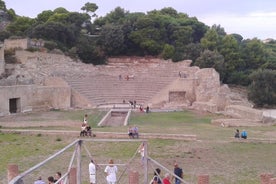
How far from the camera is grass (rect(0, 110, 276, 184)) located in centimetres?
1681

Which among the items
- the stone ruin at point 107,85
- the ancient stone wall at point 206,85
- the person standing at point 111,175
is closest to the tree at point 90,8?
the stone ruin at point 107,85

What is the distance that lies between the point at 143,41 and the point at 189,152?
3813 cm

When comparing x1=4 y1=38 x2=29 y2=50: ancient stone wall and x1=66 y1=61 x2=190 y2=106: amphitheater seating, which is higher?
x1=4 y1=38 x2=29 y2=50: ancient stone wall

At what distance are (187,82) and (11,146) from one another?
25518mm

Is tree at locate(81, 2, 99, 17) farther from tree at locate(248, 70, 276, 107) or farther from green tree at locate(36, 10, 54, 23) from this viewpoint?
tree at locate(248, 70, 276, 107)

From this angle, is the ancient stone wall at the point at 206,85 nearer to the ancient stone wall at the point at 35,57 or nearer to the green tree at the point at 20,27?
the ancient stone wall at the point at 35,57

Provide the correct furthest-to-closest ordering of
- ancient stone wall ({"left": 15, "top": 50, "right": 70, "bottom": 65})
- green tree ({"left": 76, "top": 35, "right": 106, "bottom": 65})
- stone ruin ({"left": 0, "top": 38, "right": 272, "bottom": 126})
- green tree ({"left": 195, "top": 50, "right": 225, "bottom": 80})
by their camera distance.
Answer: green tree ({"left": 76, "top": 35, "right": 106, "bottom": 65}), green tree ({"left": 195, "top": 50, "right": 225, "bottom": 80}), ancient stone wall ({"left": 15, "top": 50, "right": 70, "bottom": 65}), stone ruin ({"left": 0, "top": 38, "right": 272, "bottom": 126})

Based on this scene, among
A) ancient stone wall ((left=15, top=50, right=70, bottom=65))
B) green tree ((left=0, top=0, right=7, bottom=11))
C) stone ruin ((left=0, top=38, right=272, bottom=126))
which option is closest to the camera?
stone ruin ((left=0, top=38, right=272, bottom=126))

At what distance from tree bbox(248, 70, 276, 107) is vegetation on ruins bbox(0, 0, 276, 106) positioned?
2640mm

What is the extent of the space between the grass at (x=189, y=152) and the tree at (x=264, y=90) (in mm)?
22789

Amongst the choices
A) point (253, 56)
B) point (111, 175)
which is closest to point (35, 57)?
point (253, 56)

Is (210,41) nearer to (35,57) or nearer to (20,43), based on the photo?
(35,57)

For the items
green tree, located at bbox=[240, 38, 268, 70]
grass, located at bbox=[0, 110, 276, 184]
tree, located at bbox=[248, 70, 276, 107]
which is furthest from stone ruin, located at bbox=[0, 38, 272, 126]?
green tree, located at bbox=[240, 38, 268, 70]

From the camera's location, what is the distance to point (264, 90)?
5006cm
